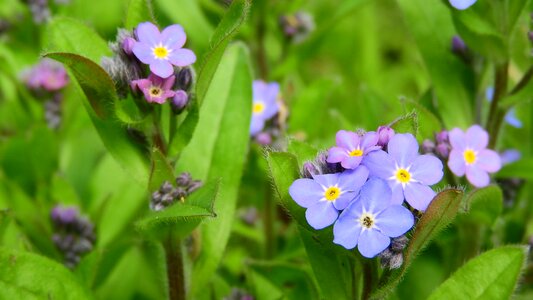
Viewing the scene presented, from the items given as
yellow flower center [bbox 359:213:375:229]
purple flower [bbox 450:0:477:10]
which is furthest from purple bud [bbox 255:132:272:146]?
yellow flower center [bbox 359:213:375:229]

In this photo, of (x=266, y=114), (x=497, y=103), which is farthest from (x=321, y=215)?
(x=266, y=114)

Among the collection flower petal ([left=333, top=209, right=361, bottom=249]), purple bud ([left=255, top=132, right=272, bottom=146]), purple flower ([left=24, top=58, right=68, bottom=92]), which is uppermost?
flower petal ([left=333, top=209, right=361, bottom=249])

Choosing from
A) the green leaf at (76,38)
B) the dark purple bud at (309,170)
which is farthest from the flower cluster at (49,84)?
the dark purple bud at (309,170)

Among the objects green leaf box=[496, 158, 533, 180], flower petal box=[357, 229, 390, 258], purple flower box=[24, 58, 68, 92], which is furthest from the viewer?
purple flower box=[24, 58, 68, 92]

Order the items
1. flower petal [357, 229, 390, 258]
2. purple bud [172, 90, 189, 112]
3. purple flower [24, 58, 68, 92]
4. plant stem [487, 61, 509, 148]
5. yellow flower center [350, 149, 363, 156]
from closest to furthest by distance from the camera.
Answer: flower petal [357, 229, 390, 258] → yellow flower center [350, 149, 363, 156] → purple bud [172, 90, 189, 112] → plant stem [487, 61, 509, 148] → purple flower [24, 58, 68, 92]

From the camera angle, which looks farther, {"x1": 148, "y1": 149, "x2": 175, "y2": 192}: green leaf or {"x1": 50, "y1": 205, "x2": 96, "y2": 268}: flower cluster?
{"x1": 50, "y1": 205, "x2": 96, "y2": 268}: flower cluster

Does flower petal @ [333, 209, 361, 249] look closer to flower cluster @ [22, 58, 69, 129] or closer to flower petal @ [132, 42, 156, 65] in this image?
flower petal @ [132, 42, 156, 65]
